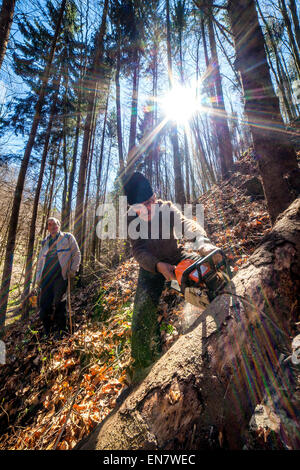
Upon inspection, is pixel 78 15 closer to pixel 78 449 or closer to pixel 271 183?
pixel 271 183

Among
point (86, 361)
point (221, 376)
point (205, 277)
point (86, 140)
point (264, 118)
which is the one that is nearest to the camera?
point (221, 376)

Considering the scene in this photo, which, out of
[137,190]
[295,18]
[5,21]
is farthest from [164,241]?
[295,18]

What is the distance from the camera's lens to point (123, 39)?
31.4 ft

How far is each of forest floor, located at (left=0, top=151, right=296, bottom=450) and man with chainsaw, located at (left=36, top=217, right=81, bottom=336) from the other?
1.40 ft

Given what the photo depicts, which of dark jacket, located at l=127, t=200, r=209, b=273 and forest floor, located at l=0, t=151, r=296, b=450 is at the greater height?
dark jacket, located at l=127, t=200, r=209, b=273

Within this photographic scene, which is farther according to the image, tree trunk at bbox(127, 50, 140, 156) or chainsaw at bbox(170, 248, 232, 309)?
tree trunk at bbox(127, 50, 140, 156)

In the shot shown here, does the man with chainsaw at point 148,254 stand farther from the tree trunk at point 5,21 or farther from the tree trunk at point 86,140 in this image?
the tree trunk at point 5,21

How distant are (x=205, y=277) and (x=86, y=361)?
8.88 ft

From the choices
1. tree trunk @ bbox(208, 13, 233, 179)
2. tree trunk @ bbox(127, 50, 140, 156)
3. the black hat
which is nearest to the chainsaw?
the black hat

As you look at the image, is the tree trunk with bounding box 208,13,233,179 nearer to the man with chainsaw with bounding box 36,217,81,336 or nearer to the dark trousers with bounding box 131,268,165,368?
the man with chainsaw with bounding box 36,217,81,336

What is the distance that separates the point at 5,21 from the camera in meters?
4.57

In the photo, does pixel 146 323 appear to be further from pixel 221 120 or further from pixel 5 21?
pixel 221 120

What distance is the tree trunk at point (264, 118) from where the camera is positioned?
7.93 ft

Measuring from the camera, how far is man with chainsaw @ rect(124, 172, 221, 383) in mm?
2275
